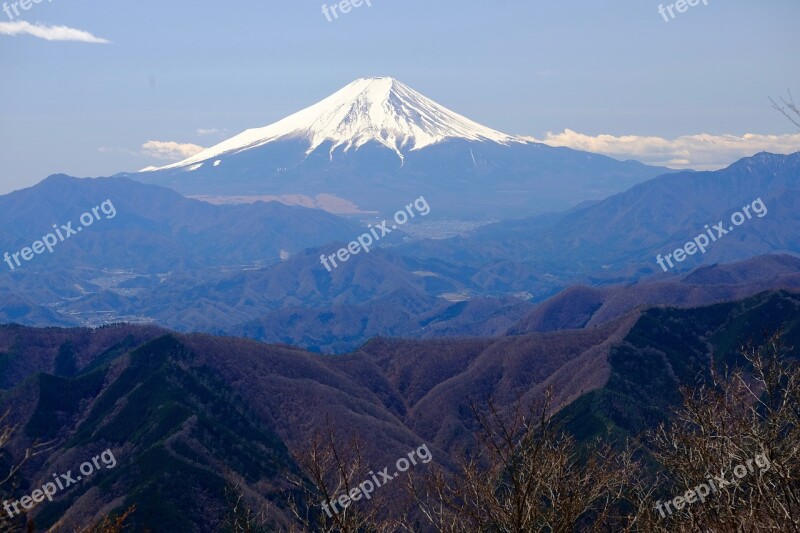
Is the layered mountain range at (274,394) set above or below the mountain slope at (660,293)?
above

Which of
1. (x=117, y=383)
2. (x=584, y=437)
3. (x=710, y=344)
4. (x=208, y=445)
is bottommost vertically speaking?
(x=710, y=344)

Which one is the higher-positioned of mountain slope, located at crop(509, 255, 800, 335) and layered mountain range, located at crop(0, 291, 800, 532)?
layered mountain range, located at crop(0, 291, 800, 532)

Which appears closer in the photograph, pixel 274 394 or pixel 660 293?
pixel 274 394

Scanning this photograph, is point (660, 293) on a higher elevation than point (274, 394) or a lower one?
lower

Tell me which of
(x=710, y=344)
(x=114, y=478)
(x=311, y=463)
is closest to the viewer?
(x=311, y=463)

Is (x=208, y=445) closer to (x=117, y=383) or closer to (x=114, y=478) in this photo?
(x=114, y=478)

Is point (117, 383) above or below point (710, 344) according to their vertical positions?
above

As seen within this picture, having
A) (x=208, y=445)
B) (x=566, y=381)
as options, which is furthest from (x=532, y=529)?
(x=566, y=381)

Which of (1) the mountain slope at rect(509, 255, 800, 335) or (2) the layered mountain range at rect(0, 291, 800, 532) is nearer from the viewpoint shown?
(2) the layered mountain range at rect(0, 291, 800, 532)

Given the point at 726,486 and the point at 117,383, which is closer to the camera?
the point at 726,486

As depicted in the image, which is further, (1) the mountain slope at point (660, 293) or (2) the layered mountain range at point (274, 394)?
(1) the mountain slope at point (660, 293)

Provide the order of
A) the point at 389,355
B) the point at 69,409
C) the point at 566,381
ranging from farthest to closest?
the point at 389,355 → the point at 566,381 → the point at 69,409
